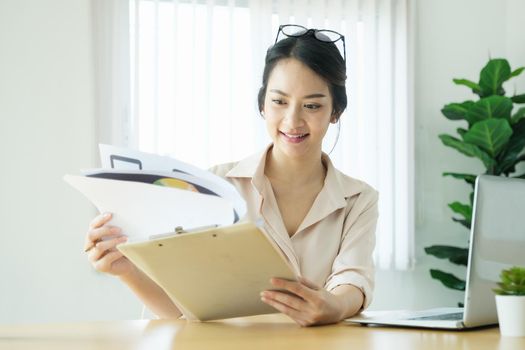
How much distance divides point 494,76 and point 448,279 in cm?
117

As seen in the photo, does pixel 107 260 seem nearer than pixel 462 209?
Yes

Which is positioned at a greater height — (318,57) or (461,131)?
(318,57)

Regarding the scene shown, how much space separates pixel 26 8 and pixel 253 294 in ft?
10.1

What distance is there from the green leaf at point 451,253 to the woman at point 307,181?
8.03ft

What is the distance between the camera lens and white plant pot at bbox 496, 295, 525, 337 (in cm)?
140

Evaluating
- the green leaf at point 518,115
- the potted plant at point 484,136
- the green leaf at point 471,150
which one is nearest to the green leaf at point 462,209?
the potted plant at point 484,136

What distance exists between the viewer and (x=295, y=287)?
1.57 metres

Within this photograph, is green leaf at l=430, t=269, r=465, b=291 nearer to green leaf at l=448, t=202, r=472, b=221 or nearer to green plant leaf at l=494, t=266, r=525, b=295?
green leaf at l=448, t=202, r=472, b=221

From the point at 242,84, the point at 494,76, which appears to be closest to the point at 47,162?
the point at 242,84

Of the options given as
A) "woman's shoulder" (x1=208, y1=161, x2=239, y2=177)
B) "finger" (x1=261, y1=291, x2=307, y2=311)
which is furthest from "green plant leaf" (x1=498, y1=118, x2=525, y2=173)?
"finger" (x1=261, y1=291, x2=307, y2=311)

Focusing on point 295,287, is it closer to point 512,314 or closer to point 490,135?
point 512,314

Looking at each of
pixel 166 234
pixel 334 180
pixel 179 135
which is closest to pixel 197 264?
pixel 166 234

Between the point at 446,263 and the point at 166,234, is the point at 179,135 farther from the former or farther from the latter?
the point at 166,234

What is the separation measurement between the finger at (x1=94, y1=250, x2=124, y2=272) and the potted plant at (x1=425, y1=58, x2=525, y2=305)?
3.07m
